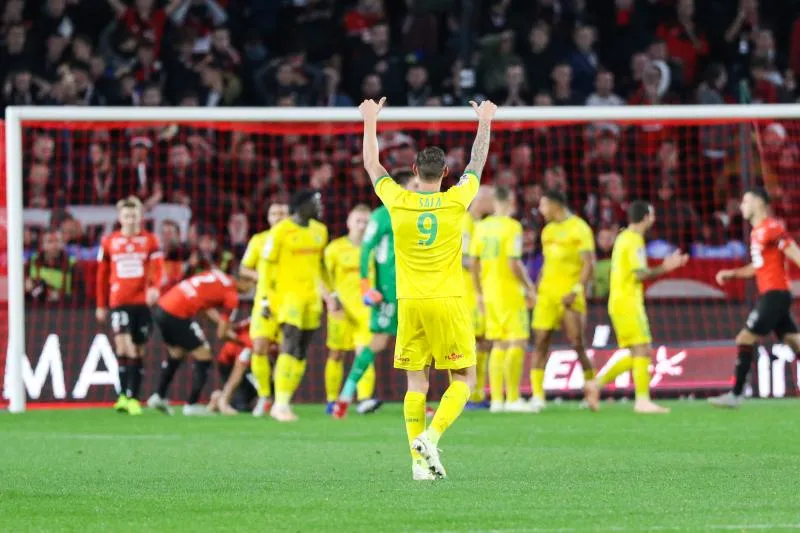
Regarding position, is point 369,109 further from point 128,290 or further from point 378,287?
point 128,290

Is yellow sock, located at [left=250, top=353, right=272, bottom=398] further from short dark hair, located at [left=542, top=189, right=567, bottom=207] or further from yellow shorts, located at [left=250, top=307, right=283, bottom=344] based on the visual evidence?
short dark hair, located at [left=542, top=189, right=567, bottom=207]

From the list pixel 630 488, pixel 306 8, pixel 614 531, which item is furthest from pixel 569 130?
pixel 614 531

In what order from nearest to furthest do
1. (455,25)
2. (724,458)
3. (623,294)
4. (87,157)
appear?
(724,458), (623,294), (87,157), (455,25)

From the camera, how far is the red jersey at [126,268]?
16.1 metres

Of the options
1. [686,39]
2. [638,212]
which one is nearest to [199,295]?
[638,212]

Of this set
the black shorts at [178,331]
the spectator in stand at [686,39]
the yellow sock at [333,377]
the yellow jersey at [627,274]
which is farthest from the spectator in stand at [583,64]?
the black shorts at [178,331]

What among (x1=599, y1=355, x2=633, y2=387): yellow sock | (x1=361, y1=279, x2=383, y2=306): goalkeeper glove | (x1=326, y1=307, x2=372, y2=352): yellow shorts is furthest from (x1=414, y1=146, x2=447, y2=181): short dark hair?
(x1=326, y1=307, x2=372, y2=352): yellow shorts

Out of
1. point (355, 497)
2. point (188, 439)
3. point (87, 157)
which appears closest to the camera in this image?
point (355, 497)

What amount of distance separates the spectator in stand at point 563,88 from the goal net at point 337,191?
35 cm

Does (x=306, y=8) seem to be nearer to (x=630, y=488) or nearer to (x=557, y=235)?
(x=557, y=235)

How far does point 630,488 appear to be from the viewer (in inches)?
319

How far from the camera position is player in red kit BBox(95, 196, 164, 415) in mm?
16016

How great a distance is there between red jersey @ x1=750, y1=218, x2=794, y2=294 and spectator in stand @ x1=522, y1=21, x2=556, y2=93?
6477 mm

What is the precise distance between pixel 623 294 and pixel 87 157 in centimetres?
758
